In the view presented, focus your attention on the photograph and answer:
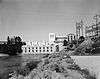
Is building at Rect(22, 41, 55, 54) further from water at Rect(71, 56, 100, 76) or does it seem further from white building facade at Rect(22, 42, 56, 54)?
water at Rect(71, 56, 100, 76)

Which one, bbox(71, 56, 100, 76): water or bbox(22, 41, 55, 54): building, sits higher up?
bbox(71, 56, 100, 76): water

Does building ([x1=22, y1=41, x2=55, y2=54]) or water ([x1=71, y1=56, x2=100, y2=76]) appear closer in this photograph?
water ([x1=71, y1=56, x2=100, y2=76])

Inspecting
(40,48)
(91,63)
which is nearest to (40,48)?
(40,48)

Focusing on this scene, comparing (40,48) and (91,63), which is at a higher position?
(91,63)

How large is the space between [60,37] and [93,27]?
30690 millimetres

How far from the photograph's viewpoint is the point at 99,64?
4.48m

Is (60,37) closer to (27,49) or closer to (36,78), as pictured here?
(27,49)

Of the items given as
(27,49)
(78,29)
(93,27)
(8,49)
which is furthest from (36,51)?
(93,27)

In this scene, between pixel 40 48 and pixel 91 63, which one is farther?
pixel 40 48

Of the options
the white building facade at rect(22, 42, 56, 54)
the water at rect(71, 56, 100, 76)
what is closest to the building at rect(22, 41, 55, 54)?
the white building facade at rect(22, 42, 56, 54)

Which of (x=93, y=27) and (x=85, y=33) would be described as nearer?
(x=93, y=27)

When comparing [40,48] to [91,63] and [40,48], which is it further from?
[91,63]

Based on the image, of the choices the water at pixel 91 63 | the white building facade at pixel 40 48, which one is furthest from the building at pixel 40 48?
the water at pixel 91 63

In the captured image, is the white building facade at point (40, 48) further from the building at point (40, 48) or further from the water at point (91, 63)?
the water at point (91, 63)
